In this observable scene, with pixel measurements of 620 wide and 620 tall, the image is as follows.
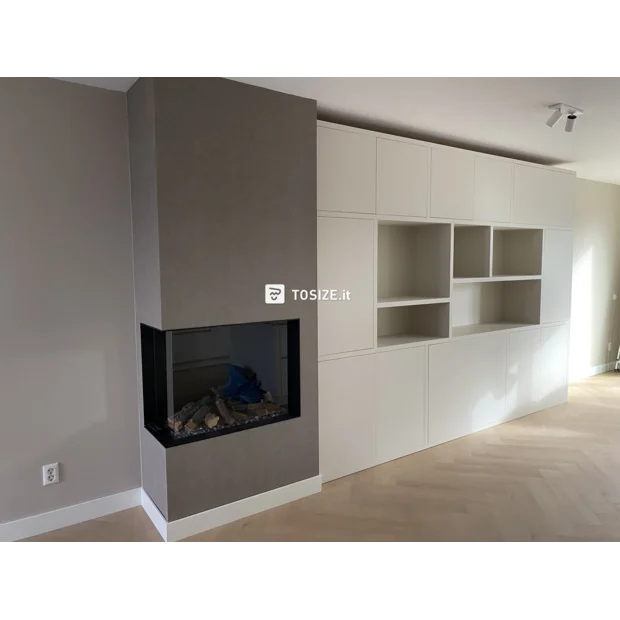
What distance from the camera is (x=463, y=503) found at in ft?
9.48

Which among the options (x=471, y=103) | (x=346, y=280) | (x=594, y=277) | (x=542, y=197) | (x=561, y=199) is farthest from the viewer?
(x=594, y=277)

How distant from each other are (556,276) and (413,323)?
5.67ft

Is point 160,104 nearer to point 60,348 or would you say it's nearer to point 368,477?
point 60,348

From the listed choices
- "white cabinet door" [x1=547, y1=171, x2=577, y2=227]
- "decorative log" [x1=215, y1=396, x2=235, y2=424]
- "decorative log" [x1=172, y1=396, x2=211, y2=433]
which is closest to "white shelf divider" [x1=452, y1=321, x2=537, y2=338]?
"white cabinet door" [x1=547, y1=171, x2=577, y2=227]

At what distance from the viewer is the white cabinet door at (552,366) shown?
470cm

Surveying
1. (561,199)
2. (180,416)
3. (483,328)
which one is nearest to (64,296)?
(180,416)

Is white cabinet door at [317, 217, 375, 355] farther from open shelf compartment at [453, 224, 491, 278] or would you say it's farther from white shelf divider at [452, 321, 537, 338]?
open shelf compartment at [453, 224, 491, 278]

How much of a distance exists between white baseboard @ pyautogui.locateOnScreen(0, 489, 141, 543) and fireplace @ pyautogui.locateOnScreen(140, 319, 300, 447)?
0.48 m

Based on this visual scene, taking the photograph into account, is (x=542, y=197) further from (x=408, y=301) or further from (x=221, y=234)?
(x=221, y=234)

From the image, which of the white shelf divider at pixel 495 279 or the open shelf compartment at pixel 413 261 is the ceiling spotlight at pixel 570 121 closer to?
the open shelf compartment at pixel 413 261

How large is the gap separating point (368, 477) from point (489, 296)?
247cm

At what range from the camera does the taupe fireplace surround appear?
7.77 ft

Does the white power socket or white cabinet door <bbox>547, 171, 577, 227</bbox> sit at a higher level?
white cabinet door <bbox>547, 171, 577, 227</bbox>

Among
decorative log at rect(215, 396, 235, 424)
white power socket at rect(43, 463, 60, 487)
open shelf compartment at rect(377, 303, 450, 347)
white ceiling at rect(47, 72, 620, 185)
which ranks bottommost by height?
white power socket at rect(43, 463, 60, 487)
